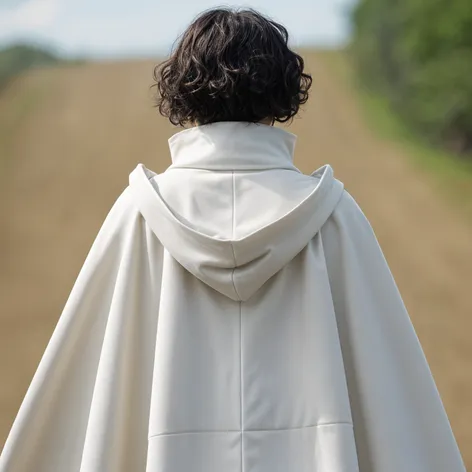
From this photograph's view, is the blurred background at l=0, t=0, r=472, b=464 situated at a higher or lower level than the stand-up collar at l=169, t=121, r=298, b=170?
higher

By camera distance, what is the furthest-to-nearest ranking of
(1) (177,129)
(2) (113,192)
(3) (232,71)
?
1. (2) (113,192)
2. (1) (177,129)
3. (3) (232,71)

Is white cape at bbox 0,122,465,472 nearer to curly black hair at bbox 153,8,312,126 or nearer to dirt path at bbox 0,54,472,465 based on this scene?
curly black hair at bbox 153,8,312,126

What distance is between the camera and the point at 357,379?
106 cm

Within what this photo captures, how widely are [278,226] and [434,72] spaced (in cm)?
473

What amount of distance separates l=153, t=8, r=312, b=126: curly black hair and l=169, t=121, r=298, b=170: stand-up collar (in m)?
0.01

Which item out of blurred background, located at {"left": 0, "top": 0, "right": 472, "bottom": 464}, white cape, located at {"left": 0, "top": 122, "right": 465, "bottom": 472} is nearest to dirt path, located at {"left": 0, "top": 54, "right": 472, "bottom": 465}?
blurred background, located at {"left": 0, "top": 0, "right": 472, "bottom": 464}

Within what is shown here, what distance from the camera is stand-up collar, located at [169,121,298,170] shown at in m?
1.04

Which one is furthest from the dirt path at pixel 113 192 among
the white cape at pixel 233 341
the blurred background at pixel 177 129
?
the white cape at pixel 233 341

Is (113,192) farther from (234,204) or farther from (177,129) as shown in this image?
(234,204)

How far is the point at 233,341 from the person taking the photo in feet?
3.36

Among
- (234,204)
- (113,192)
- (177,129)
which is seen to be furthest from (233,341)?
(113,192)

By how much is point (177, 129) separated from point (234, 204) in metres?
4.16

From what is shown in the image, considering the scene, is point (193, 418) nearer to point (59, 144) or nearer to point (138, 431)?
point (138, 431)

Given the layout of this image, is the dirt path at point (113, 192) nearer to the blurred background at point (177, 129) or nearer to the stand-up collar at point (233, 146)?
the blurred background at point (177, 129)
